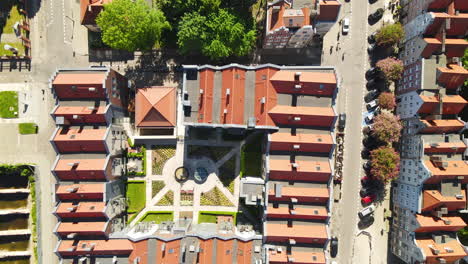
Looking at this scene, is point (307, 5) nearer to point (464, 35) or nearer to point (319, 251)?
point (464, 35)

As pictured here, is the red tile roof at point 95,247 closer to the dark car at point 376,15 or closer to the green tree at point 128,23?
the green tree at point 128,23

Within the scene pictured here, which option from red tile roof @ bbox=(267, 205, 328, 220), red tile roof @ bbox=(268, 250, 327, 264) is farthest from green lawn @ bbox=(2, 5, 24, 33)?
red tile roof @ bbox=(268, 250, 327, 264)

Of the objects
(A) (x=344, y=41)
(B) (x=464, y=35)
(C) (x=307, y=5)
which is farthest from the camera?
(A) (x=344, y=41)

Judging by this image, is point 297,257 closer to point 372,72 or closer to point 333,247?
point 333,247

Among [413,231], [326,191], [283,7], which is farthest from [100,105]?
[413,231]

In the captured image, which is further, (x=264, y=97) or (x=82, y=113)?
(x=82, y=113)

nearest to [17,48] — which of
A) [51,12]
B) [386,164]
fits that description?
[51,12]

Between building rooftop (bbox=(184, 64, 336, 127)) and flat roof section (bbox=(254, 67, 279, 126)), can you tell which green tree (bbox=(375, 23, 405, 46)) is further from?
flat roof section (bbox=(254, 67, 279, 126))
